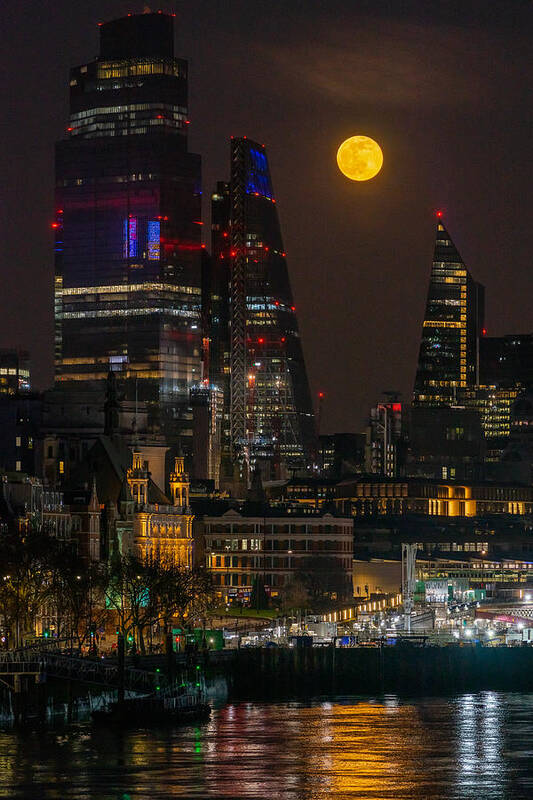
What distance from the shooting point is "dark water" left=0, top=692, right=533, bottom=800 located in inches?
6142

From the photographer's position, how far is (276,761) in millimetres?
169750

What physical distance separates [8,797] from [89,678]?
3992cm

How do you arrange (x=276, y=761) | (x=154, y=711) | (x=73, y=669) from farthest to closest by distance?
1. (x=73, y=669)
2. (x=154, y=711)
3. (x=276, y=761)

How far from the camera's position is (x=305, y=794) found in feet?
510

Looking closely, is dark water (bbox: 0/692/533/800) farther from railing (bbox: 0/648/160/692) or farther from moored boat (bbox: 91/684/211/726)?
railing (bbox: 0/648/160/692)

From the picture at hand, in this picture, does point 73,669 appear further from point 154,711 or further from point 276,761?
point 276,761

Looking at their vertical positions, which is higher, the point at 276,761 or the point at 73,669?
the point at 73,669

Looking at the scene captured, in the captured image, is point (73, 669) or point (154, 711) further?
point (73, 669)

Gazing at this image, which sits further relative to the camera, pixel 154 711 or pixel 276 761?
pixel 154 711

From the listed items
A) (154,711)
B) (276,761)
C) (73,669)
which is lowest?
(276,761)

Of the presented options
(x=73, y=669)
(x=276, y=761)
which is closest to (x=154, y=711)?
(x=73, y=669)

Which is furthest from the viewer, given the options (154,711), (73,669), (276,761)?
(73,669)

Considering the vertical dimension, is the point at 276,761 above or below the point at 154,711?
below

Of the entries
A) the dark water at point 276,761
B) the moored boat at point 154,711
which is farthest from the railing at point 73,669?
the dark water at point 276,761
